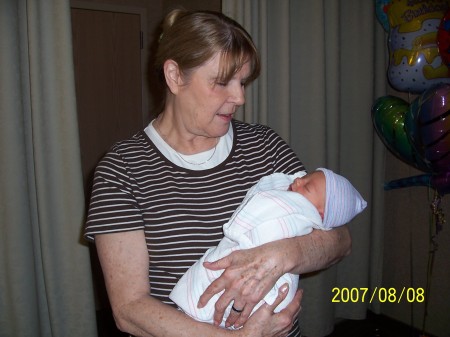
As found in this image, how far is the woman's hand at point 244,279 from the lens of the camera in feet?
3.40

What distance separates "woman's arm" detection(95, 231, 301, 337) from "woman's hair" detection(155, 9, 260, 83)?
0.56 meters

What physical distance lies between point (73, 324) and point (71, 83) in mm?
1094

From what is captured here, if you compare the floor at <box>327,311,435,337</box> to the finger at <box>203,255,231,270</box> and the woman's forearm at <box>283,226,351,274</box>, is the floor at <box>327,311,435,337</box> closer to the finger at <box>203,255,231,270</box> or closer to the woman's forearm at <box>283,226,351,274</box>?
the woman's forearm at <box>283,226,351,274</box>

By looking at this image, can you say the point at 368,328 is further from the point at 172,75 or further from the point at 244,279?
the point at 172,75

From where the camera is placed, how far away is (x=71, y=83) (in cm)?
168

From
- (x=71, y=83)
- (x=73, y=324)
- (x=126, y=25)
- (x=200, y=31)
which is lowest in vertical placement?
(x=73, y=324)

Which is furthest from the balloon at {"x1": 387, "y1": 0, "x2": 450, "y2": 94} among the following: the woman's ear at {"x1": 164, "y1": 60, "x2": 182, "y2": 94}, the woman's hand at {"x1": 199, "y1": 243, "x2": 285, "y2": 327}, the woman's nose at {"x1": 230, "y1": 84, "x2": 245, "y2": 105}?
the woman's hand at {"x1": 199, "y1": 243, "x2": 285, "y2": 327}

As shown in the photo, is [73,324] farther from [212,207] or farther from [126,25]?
[126,25]

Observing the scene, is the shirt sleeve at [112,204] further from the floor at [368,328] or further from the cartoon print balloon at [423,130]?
the floor at [368,328]

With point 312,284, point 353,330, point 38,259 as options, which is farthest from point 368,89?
point 38,259

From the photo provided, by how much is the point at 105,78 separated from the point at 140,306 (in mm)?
2909

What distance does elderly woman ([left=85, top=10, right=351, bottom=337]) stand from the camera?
41.6 inches

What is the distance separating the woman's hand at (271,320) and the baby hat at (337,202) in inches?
10.5
